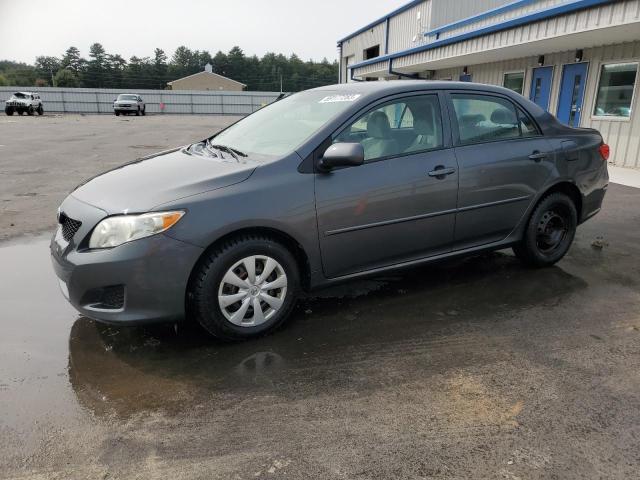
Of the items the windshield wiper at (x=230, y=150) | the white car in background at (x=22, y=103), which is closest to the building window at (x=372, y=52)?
the white car in background at (x=22, y=103)

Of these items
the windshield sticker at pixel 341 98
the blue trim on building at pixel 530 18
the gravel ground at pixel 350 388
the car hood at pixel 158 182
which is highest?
the blue trim on building at pixel 530 18

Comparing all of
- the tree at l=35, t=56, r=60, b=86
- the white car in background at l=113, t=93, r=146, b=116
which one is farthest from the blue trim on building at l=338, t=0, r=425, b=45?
the tree at l=35, t=56, r=60, b=86

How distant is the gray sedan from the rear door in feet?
0.04

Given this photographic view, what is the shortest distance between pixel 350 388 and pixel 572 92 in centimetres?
1215

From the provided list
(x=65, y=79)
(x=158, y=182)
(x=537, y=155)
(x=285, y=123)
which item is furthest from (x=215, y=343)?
(x=65, y=79)

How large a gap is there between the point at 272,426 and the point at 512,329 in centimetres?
195

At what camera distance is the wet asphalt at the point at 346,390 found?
7.53 ft

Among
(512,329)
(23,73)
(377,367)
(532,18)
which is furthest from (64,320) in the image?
(23,73)

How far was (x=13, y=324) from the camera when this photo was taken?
3629 millimetres

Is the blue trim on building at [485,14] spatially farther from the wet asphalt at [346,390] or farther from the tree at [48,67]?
the tree at [48,67]

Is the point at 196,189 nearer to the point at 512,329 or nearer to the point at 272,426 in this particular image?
the point at 272,426

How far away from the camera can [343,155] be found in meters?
3.32

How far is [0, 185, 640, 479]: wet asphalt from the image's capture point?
2295mm

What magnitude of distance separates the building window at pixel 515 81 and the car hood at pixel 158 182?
43.4ft
